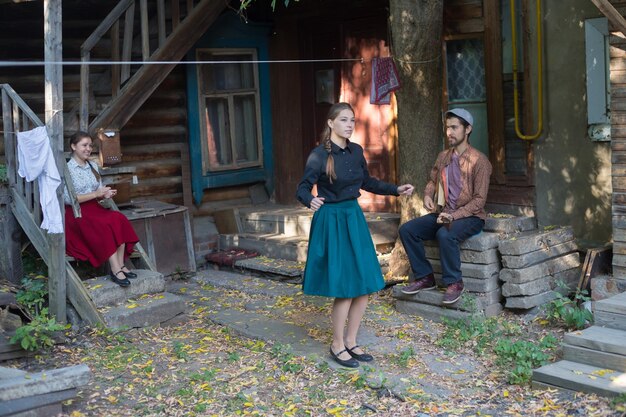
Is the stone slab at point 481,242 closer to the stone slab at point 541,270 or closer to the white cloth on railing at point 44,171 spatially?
the stone slab at point 541,270

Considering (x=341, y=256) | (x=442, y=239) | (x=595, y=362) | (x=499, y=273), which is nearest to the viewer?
(x=595, y=362)

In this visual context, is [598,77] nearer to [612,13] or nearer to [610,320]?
[612,13]

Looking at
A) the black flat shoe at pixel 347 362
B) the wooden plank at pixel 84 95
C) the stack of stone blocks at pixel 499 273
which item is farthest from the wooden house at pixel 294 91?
the black flat shoe at pixel 347 362

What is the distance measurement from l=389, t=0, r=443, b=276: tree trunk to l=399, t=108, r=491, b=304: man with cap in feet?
2.31

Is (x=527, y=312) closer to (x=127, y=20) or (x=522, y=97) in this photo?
(x=522, y=97)

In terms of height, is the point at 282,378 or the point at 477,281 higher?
the point at 477,281

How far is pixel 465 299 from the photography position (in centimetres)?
772

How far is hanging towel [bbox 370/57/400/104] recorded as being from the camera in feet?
30.0

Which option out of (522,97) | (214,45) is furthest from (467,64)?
(214,45)

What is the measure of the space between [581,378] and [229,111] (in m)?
6.93

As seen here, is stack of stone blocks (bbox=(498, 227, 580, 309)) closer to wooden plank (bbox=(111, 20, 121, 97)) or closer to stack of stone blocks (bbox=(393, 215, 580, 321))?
stack of stone blocks (bbox=(393, 215, 580, 321))

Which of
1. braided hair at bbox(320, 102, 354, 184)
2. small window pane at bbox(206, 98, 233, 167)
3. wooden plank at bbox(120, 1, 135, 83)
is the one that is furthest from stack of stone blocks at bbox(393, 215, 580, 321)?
small window pane at bbox(206, 98, 233, 167)

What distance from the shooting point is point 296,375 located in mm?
6625

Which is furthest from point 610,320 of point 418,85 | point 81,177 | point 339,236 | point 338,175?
point 81,177
